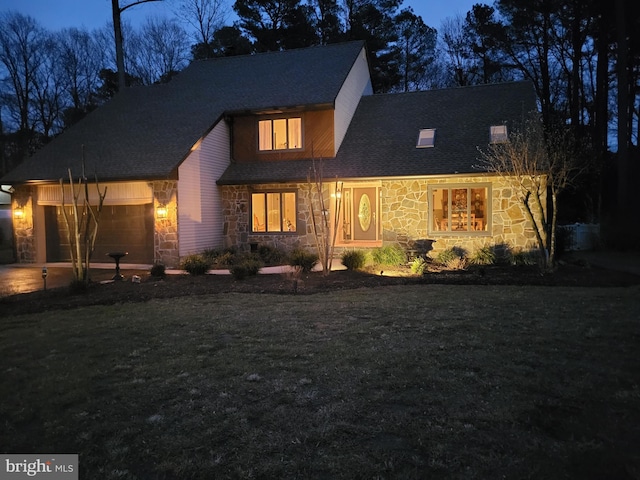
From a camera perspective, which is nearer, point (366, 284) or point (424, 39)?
point (366, 284)

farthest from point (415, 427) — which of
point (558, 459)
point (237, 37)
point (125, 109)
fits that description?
point (237, 37)

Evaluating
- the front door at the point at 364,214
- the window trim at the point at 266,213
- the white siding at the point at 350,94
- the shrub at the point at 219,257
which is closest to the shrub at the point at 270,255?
the window trim at the point at 266,213

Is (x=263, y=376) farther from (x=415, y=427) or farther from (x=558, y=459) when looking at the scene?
(x=558, y=459)

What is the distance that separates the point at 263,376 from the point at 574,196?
22.2 m

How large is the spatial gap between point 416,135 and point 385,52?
12.7 m

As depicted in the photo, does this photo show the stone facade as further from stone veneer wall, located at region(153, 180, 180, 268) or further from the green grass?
the green grass

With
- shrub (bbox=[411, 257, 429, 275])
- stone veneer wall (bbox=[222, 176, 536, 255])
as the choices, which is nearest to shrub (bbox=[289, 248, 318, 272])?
shrub (bbox=[411, 257, 429, 275])

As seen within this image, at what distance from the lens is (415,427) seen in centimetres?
342

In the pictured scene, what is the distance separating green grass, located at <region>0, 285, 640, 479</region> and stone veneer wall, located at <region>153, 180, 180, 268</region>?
672 centimetres

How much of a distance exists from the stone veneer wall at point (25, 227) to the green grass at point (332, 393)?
1021cm

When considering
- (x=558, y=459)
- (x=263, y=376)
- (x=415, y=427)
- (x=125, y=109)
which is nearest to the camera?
(x=558, y=459)

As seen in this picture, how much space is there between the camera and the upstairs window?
16344 mm

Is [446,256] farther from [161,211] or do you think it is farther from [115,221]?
[115,221]

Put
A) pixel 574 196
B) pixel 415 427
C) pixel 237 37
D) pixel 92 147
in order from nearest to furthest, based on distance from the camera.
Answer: pixel 415 427 < pixel 92 147 < pixel 574 196 < pixel 237 37
